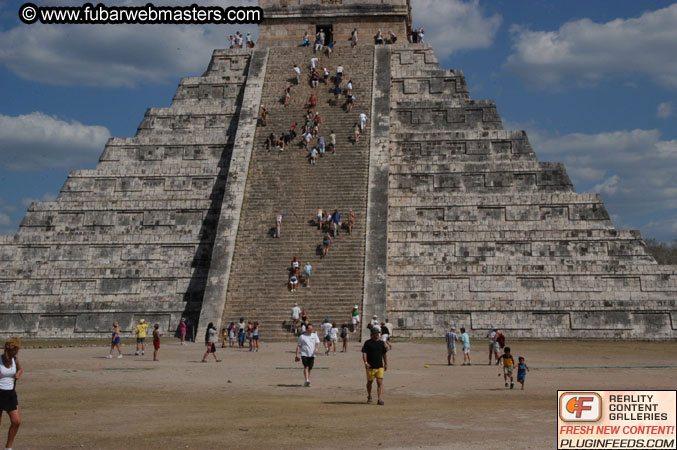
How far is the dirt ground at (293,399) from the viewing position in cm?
1021

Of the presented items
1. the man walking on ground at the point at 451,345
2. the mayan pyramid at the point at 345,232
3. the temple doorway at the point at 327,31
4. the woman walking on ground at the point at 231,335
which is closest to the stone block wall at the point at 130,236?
the mayan pyramid at the point at 345,232

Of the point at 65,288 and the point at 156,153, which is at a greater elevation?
the point at 156,153

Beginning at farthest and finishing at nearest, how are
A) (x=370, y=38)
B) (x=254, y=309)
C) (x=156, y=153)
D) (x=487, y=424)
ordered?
(x=370, y=38) < (x=156, y=153) < (x=254, y=309) < (x=487, y=424)

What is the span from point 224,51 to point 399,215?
1506cm

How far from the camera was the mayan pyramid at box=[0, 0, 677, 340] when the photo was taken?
91.2 ft

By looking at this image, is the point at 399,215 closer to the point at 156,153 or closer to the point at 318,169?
the point at 318,169

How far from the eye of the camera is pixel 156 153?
1390 inches

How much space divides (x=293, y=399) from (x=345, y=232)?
15.7m

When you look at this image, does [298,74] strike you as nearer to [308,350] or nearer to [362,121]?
[362,121]

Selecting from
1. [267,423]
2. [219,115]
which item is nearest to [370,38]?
[219,115]

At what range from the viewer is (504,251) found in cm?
2952

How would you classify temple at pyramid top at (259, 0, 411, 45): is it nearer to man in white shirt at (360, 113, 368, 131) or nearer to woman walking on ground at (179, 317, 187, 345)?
man in white shirt at (360, 113, 368, 131)

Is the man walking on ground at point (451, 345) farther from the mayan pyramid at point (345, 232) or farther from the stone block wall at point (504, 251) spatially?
the stone block wall at point (504, 251)

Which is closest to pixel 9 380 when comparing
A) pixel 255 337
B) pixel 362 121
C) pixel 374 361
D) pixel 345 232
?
pixel 374 361
